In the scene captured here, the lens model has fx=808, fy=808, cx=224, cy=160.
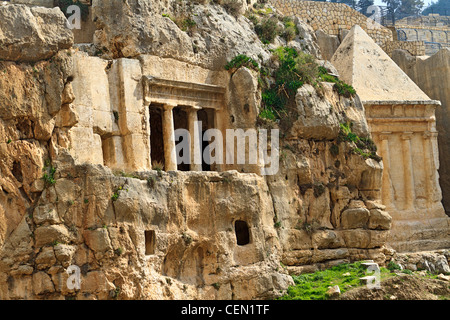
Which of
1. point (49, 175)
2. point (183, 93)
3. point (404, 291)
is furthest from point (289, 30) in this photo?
point (49, 175)

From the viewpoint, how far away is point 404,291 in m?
21.8

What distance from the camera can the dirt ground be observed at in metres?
21.1

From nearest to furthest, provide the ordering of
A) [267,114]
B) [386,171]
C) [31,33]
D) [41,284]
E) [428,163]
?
[41,284]
[31,33]
[267,114]
[386,171]
[428,163]

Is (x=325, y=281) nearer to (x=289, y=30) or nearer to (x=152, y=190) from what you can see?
(x=152, y=190)

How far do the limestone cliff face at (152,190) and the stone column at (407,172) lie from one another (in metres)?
3.09

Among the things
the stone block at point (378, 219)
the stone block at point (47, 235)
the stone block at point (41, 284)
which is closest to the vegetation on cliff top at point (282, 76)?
the stone block at point (378, 219)

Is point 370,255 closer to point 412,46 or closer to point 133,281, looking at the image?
point 133,281

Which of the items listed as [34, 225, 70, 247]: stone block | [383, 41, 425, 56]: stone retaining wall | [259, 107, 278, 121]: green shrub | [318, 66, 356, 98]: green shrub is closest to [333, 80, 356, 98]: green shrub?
[318, 66, 356, 98]: green shrub

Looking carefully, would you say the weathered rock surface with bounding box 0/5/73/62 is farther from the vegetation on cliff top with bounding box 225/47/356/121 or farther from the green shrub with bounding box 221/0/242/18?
the green shrub with bounding box 221/0/242/18

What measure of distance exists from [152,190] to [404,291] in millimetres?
7560

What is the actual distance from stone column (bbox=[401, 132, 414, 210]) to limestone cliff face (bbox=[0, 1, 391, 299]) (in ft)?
10.1

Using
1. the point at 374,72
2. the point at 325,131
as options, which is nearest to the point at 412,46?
the point at 374,72

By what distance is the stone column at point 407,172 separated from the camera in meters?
28.6
